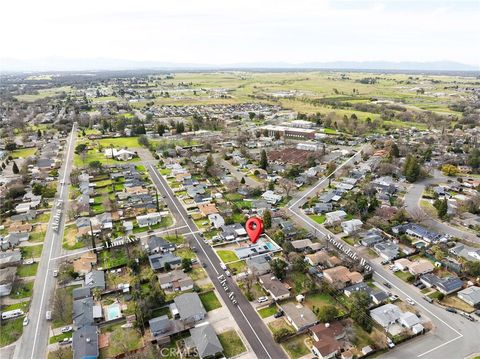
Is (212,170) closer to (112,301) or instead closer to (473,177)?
(112,301)

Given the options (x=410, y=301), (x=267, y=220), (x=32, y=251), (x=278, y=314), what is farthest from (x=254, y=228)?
(x=32, y=251)

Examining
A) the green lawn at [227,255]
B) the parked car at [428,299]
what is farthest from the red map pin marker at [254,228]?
the parked car at [428,299]

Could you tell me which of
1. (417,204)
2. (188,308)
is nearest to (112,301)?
(188,308)

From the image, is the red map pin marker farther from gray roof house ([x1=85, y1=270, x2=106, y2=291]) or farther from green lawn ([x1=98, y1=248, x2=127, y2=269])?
gray roof house ([x1=85, y1=270, x2=106, y2=291])

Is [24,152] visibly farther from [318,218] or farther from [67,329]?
[318,218]

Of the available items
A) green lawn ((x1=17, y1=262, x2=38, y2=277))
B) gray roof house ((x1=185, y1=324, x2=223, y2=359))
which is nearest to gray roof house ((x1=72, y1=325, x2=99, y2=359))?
gray roof house ((x1=185, y1=324, x2=223, y2=359))
